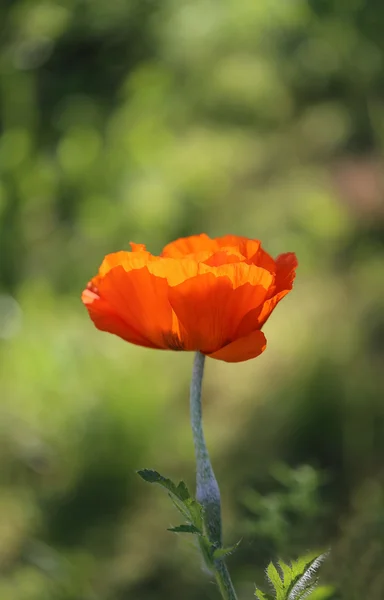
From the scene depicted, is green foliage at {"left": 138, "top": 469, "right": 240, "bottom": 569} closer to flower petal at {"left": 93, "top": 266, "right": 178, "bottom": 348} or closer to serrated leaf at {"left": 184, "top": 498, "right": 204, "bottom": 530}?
serrated leaf at {"left": 184, "top": 498, "right": 204, "bottom": 530}

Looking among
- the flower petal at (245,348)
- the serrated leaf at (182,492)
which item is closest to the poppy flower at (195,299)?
the flower petal at (245,348)

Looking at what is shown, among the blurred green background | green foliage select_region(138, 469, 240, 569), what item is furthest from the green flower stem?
the blurred green background

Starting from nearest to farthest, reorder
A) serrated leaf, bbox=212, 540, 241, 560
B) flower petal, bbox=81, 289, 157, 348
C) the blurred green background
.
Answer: serrated leaf, bbox=212, 540, 241, 560 → flower petal, bbox=81, 289, 157, 348 → the blurred green background

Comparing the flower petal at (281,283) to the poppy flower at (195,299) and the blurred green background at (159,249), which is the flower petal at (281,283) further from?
the blurred green background at (159,249)

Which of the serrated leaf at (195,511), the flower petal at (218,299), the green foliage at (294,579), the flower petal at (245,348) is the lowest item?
the green foliage at (294,579)

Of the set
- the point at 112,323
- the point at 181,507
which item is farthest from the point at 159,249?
the point at 181,507

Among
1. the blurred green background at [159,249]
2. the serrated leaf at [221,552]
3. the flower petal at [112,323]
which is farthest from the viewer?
the blurred green background at [159,249]

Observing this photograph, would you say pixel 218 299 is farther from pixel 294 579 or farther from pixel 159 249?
pixel 159 249
